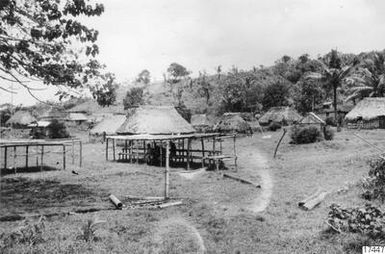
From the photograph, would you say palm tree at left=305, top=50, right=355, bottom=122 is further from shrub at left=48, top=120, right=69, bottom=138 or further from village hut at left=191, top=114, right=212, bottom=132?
shrub at left=48, top=120, right=69, bottom=138

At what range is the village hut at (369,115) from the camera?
38.6m

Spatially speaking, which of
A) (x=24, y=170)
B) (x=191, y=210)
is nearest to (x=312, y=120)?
(x=24, y=170)

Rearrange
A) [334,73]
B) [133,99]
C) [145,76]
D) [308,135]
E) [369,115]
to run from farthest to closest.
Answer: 1. [145,76]
2. [133,99]
3. [369,115]
4. [334,73]
5. [308,135]

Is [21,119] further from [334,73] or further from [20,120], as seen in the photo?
[334,73]

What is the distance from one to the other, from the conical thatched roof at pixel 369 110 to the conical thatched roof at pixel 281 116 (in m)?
8.68

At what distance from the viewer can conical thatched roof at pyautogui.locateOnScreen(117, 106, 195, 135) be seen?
26.8 metres

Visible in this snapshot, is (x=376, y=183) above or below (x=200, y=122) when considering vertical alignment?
below

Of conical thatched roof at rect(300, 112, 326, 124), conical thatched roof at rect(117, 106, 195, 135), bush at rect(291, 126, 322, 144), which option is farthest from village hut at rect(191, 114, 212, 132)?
bush at rect(291, 126, 322, 144)

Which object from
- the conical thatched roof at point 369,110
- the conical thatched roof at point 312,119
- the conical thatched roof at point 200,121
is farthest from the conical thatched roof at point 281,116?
the conical thatched roof at point 312,119

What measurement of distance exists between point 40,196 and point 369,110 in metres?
34.2

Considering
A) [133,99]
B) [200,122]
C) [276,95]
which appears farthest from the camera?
[133,99]

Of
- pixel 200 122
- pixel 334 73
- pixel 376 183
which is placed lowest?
pixel 376 183

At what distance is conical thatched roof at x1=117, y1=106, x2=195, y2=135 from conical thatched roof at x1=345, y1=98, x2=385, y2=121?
1997 centimetres

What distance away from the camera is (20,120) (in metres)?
70.3
